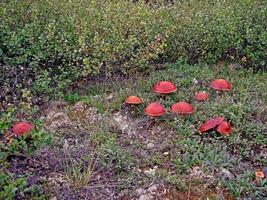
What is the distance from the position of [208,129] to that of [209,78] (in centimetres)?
131

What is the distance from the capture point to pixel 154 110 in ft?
13.8

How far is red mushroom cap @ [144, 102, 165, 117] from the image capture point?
13.8 feet

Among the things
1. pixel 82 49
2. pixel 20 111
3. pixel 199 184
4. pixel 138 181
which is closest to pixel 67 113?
pixel 20 111

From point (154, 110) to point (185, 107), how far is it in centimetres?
30

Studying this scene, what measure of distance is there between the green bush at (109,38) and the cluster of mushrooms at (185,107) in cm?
98

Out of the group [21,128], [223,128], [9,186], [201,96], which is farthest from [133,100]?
[9,186]

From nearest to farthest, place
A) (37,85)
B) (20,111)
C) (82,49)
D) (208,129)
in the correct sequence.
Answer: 1. (208,129)
2. (20,111)
3. (37,85)
4. (82,49)

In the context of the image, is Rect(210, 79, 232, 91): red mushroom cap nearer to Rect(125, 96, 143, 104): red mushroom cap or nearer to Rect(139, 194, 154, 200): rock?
Rect(125, 96, 143, 104): red mushroom cap

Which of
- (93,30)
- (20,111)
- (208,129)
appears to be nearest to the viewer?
(208,129)

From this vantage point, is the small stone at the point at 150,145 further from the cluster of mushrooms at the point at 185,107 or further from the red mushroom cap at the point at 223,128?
the red mushroom cap at the point at 223,128

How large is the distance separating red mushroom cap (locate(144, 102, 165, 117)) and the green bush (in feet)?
4.03

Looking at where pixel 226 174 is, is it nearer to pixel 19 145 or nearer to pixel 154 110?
pixel 154 110

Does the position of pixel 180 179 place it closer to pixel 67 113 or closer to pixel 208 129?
Result: pixel 208 129

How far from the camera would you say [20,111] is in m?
4.46
